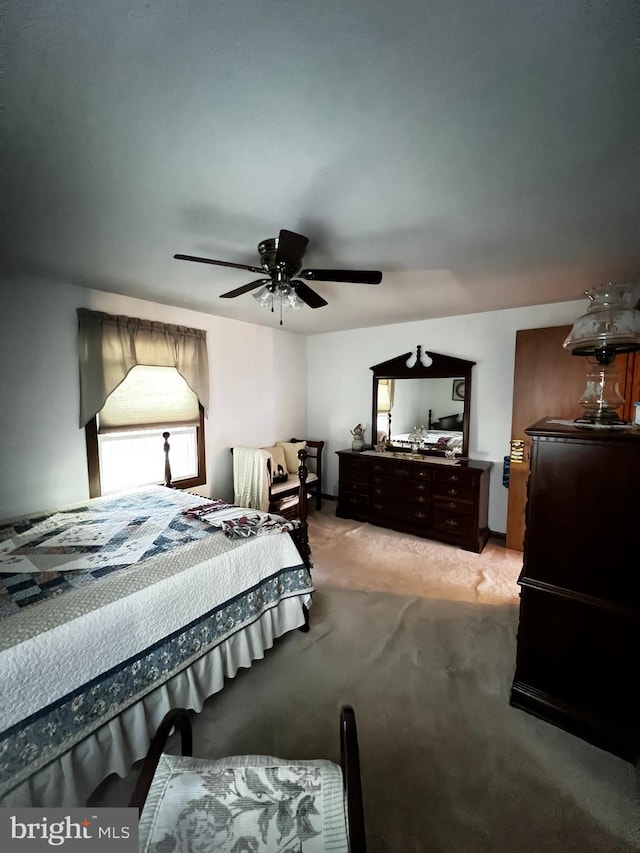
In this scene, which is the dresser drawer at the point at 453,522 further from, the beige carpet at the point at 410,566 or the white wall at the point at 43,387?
the white wall at the point at 43,387

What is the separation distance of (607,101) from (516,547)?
3396mm

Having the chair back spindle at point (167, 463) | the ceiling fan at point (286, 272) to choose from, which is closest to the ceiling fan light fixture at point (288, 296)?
the ceiling fan at point (286, 272)

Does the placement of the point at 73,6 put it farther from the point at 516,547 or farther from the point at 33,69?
the point at 516,547

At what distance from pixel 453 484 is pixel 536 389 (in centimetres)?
122

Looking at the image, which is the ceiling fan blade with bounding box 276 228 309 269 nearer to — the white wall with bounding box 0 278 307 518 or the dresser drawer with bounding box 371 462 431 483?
the white wall with bounding box 0 278 307 518

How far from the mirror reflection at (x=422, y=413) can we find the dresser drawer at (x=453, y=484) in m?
0.48

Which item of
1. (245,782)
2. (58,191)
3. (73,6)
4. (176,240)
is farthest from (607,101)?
(245,782)

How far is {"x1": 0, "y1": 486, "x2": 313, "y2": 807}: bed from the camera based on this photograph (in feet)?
3.63

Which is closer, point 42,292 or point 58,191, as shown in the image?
point 58,191

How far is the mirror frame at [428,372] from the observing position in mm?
3654

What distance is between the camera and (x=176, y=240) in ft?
6.35

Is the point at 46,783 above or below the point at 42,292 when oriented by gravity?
below

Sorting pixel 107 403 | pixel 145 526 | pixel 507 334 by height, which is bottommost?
pixel 145 526

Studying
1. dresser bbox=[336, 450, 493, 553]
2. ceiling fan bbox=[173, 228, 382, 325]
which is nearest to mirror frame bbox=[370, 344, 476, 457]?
dresser bbox=[336, 450, 493, 553]
